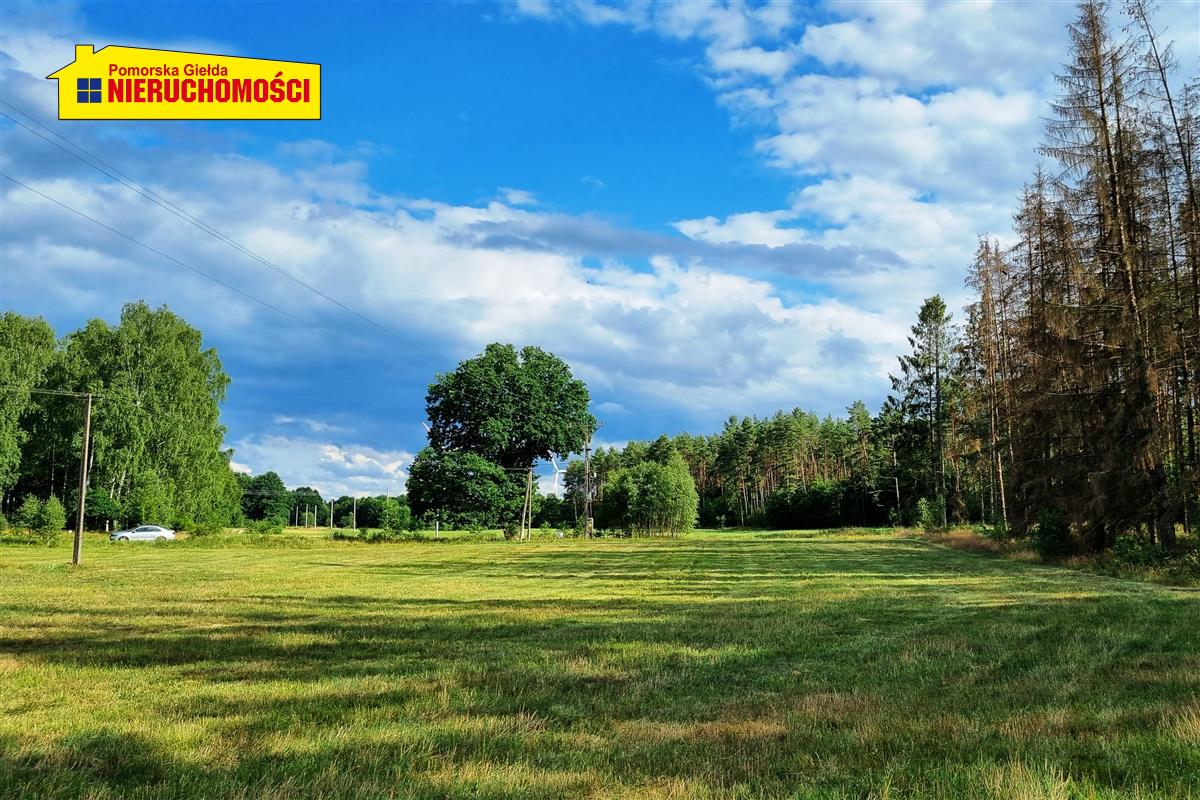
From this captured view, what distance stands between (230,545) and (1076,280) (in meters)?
56.5

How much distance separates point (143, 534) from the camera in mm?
56219

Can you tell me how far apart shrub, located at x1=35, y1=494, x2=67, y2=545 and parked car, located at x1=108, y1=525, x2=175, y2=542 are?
3872mm

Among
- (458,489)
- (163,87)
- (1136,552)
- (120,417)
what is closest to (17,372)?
(120,417)

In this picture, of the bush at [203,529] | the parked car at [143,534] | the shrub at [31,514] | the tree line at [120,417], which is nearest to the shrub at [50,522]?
the shrub at [31,514]

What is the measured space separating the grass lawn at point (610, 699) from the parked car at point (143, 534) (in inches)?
1768

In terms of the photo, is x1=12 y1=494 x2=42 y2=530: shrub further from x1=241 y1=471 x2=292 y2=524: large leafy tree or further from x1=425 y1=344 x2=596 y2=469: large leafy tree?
x1=241 y1=471 x2=292 y2=524: large leafy tree

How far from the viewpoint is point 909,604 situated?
15.5 meters

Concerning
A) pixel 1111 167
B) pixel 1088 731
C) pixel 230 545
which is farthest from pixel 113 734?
pixel 230 545

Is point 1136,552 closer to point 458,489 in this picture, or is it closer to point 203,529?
point 458,489

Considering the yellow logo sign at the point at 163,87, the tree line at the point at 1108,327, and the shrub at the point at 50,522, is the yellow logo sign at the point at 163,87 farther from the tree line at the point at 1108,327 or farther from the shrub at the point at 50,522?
the shrub at the point at 50,522

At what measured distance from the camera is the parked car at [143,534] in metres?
55.2

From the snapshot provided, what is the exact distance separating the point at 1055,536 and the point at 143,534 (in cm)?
5853

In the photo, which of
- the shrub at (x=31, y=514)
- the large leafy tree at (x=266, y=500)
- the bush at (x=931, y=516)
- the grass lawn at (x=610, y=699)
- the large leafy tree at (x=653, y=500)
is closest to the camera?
the grass lawn at (x=610, y=699)

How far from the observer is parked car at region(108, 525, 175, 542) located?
5525 cm
